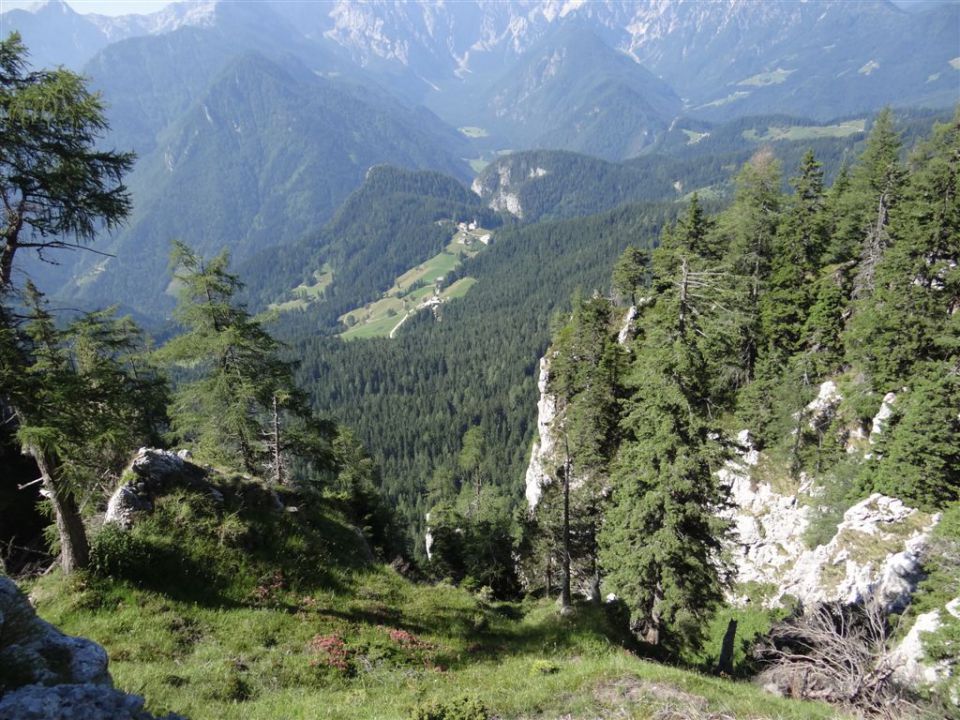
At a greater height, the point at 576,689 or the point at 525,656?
the point at 576,689

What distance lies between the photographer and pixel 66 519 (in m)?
12.3

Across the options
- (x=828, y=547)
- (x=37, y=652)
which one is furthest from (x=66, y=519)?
(x=828, y=547)

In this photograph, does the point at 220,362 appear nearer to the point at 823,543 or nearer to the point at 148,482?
the point at 148,482

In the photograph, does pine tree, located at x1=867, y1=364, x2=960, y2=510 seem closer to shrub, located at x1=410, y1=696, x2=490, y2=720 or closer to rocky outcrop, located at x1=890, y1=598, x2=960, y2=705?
rocky outcrop, located at x1=890, y1=598, x2=960, y2=705

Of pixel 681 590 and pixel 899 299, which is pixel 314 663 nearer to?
pixel 681 590

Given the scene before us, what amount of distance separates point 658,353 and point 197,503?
1751 centimetres

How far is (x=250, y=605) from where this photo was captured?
1430 cm

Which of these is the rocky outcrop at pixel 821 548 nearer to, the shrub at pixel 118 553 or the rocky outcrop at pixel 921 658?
the rocky outcrop at pixel 921 658

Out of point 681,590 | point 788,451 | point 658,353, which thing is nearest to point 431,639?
point 681,590

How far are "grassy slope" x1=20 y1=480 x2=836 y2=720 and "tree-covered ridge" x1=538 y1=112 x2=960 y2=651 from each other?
6042mm

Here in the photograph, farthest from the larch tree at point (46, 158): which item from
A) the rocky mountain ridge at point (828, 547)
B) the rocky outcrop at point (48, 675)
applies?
the rocky mountain ridge at point (828, 547)

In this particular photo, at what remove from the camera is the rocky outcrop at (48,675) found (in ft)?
20.4

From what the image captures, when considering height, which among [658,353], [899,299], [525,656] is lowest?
[525,656]

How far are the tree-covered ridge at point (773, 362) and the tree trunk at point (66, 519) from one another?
60.9 ft
